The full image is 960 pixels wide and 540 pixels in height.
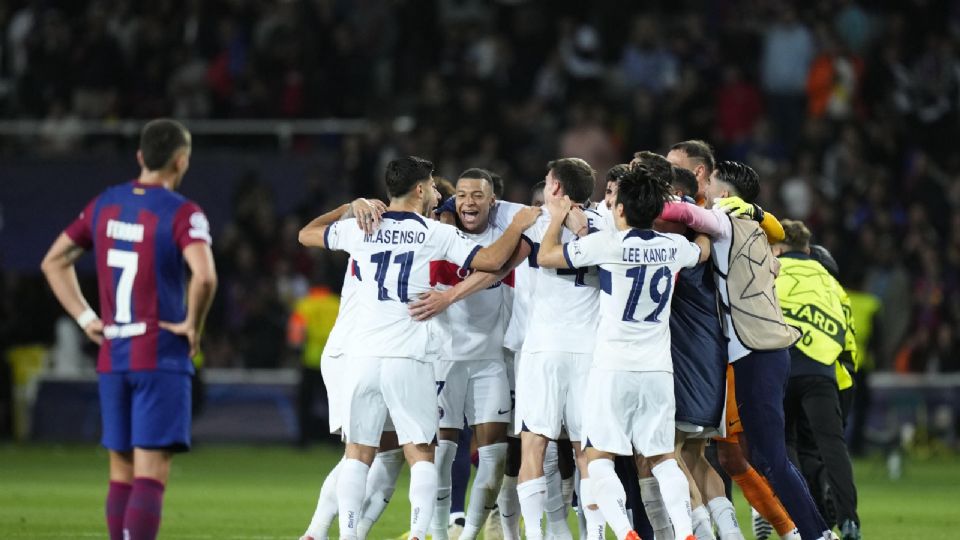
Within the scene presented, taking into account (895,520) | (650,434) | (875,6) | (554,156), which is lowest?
(895,520)

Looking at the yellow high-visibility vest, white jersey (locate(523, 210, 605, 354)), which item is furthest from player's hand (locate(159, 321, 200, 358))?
the yellow high-visibility vest

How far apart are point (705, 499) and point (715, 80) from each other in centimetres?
1435

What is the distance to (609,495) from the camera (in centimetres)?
980

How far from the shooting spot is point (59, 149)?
80.7ft

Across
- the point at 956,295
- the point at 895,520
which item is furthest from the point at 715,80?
the point at 895,520

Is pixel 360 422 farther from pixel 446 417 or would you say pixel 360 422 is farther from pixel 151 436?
pixel 151 436

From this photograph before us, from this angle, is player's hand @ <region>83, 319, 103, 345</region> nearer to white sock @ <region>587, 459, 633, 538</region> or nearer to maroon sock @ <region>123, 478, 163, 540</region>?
maroon sock @ <region>123, 478, 163, 540</region>

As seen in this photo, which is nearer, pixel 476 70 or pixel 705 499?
pixel 705 499

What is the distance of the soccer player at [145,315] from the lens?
9.08 m

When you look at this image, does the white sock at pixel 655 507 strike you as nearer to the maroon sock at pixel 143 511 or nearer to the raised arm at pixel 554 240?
the raised arm at pixel 554 240

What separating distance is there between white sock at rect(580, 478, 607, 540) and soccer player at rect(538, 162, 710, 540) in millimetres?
113

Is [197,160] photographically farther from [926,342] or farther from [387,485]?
[387,485]

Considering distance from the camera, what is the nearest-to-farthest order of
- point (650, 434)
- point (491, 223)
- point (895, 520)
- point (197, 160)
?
point (650, 434)
point (491, 223)
point (895, 520)
point (197, 160)

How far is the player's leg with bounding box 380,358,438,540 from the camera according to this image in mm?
10102
